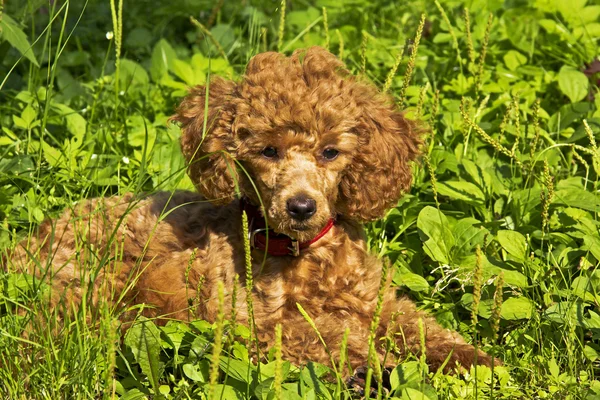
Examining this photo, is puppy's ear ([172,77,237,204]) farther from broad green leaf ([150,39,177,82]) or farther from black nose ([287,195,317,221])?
broad green leaf ([150,39,177,82])

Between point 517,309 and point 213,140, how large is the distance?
4.48 ft

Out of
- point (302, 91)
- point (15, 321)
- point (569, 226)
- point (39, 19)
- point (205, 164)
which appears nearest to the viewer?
point (15, 321)

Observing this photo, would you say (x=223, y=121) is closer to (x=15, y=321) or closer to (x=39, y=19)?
(x=15, y=321)

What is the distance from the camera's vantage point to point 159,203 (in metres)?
4.10

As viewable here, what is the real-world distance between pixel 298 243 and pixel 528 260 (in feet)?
3.22

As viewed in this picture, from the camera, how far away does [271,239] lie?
3.62 m

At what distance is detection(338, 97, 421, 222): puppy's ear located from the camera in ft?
12.0

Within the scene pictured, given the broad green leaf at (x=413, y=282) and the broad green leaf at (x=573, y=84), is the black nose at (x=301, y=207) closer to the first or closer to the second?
the broad green leaf at (x=413, y=282)

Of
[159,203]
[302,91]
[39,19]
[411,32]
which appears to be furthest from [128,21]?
[302,91]

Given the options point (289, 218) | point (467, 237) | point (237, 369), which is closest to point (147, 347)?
point (237, 369)

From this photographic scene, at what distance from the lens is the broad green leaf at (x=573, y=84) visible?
494 cm

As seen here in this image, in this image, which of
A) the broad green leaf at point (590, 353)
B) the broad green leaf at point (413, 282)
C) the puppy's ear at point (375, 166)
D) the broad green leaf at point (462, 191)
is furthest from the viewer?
the broad green leaf at point (462, 191)

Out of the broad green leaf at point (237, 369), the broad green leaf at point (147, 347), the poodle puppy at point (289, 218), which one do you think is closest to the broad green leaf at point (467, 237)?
the poodle puppy at point (289, 218)

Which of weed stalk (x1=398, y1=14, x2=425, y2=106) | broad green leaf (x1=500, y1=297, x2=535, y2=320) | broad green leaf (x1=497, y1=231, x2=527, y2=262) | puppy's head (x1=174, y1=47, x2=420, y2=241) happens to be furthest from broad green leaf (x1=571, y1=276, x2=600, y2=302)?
weed stalk (x1=398, y1=14, x2=425, y2=106)
